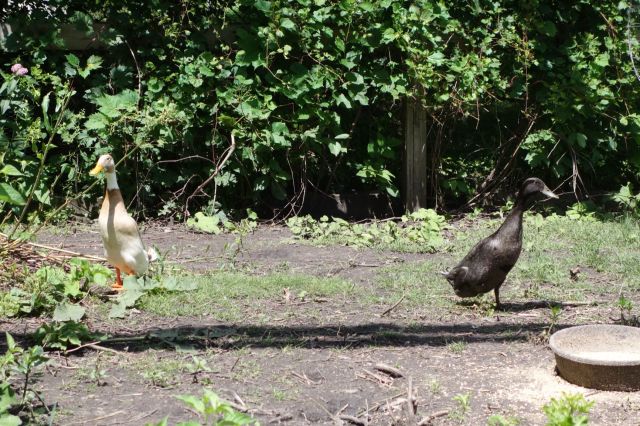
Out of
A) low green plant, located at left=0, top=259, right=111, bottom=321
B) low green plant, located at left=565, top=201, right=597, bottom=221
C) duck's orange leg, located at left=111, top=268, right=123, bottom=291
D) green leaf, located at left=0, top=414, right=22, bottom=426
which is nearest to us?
green leaf, located at left=0, top=414, right=22, bottom=426

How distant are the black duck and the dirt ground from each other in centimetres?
20

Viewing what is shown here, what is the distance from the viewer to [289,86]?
8.39 meters

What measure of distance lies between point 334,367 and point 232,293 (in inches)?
Result: 59.8

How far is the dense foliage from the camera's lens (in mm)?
8312

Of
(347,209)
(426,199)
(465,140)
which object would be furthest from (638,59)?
(347,209)

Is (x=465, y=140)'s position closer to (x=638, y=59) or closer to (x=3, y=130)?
(x=638, y=59)

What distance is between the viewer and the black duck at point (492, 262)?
557 cm

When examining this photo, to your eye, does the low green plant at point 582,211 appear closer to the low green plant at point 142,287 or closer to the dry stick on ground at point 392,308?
the dry stick on ground at point 392,308

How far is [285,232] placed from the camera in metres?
8.27

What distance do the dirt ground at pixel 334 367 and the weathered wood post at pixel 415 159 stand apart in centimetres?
313

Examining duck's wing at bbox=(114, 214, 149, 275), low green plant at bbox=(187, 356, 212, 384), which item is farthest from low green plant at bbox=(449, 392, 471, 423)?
duck's wing at bbox=(114, 214, 149, 275)

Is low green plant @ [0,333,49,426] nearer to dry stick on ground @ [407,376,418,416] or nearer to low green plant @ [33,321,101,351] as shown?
low green plant @ [33,321,101,351]

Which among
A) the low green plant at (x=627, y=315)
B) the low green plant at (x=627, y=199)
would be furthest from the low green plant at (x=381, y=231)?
the low green plant at (x=627, y=315)

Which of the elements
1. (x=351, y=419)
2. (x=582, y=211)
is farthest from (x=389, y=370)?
(x=582, y=211)
